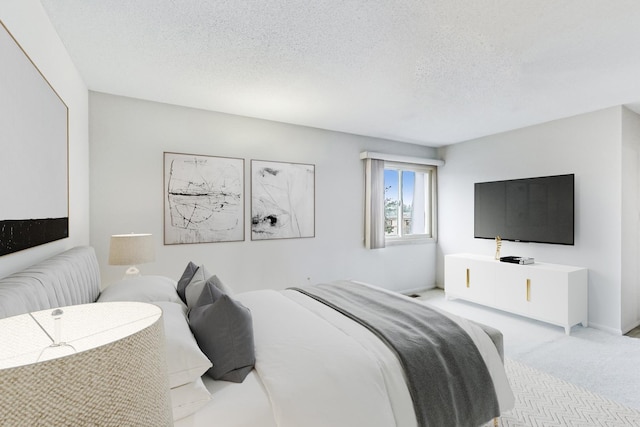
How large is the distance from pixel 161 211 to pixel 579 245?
16.4 ft

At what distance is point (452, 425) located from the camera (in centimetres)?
157

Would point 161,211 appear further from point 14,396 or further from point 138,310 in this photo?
point 14,396

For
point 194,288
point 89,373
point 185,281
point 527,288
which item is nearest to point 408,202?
point 527,288

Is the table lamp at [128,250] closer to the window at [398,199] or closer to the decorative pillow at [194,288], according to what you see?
the decorative pillow at [194,288]

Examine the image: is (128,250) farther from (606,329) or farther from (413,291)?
(606,329)

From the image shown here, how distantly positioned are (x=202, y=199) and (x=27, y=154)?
2.19 meters

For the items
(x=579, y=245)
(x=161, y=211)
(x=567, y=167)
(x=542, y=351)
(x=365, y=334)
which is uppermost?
(x=567, y=167)

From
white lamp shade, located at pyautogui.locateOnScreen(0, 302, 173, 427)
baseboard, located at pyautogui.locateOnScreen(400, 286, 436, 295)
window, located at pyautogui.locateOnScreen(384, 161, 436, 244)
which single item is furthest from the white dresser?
white lamp shade, located at pyautogui.locateOnScreen(0, 302, 173, 427)

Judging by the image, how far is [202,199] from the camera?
3.54 meters

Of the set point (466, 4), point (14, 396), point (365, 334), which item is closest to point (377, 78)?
point (466, 4)

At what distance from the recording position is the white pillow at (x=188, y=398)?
1187 millimetres

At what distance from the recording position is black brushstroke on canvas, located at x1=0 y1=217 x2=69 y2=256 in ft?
3.74

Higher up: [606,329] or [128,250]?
[128,250]

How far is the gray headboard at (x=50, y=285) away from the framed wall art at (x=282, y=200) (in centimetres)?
208
